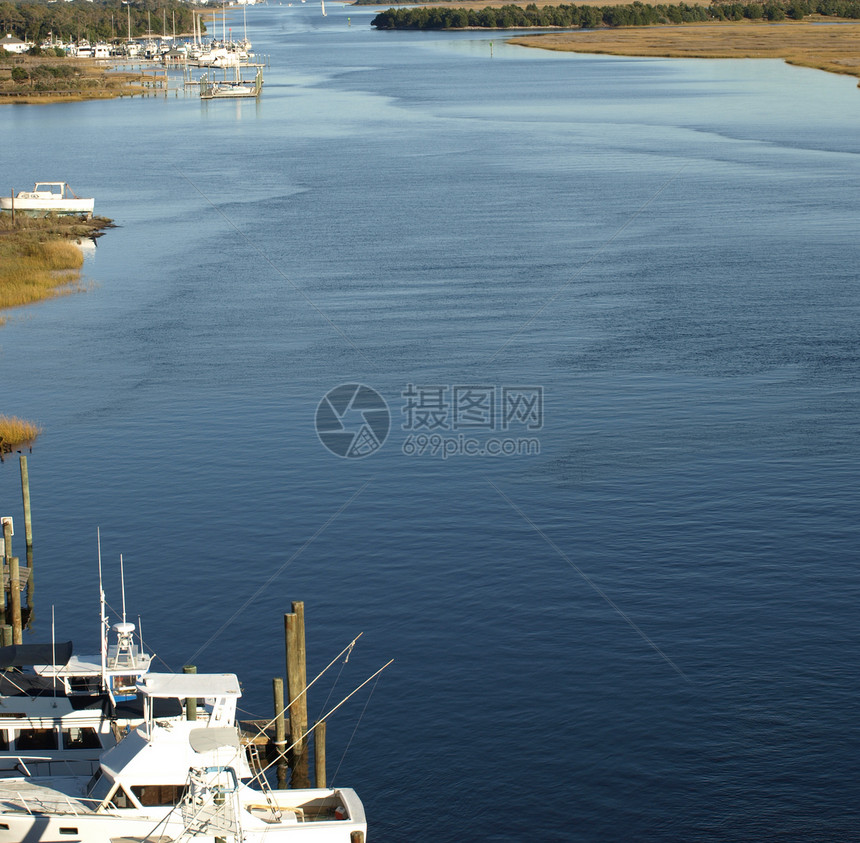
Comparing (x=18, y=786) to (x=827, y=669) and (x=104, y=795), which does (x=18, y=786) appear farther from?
(x=827, y=669)

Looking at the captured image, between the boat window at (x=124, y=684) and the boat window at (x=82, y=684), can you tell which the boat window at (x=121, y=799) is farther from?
the boat window at (x=82, y=684)

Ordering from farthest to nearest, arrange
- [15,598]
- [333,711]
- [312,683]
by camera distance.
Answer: [15,598]
[312,683]
[333,711]

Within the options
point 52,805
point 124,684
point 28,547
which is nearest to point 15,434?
point 28,547

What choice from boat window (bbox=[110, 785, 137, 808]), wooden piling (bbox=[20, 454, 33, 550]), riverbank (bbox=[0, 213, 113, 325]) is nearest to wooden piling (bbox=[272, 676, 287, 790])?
boat window (bbox=[110, 785, 137, 808])

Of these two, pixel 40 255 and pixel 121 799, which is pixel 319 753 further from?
pixel 40 255

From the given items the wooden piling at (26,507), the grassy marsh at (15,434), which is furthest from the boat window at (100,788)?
the grassy marsh at (15,434)

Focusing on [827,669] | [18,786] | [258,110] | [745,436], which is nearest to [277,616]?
[18,786]

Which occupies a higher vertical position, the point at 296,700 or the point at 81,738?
the point at 296,700

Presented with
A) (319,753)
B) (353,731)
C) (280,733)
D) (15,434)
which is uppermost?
(15,434)
